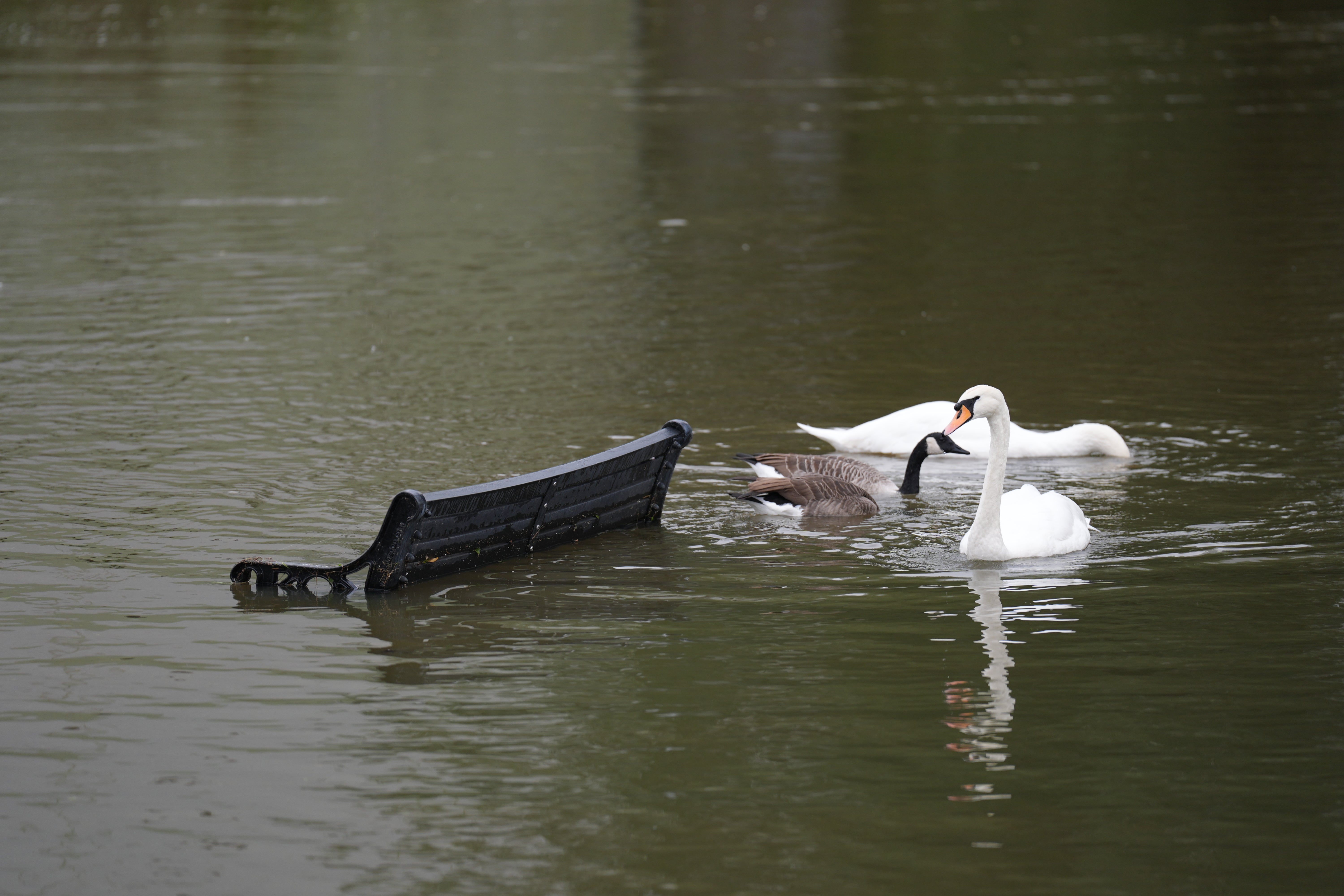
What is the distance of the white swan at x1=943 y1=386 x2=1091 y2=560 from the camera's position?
11.6m

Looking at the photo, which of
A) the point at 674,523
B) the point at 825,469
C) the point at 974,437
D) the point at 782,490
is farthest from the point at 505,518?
the point at 974,437

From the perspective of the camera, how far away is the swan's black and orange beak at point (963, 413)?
11961mm

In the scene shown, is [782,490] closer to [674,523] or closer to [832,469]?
[832,469]

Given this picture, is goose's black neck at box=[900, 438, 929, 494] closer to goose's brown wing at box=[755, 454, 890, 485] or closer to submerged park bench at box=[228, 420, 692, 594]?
goose's brown wing at box=[755, 454, 890, 485]

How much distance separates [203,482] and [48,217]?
54.9 feet

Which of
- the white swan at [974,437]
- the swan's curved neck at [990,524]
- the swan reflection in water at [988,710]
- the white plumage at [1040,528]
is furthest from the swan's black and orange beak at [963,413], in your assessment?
the white swan at [974,437]

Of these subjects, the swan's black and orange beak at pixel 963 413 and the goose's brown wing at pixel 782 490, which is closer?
the swan's black and orange beak at pixel 963 413

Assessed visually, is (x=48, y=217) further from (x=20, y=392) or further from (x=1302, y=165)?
(x=1302, y=165)

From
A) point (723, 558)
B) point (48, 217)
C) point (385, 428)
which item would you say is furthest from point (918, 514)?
point (48, 217)

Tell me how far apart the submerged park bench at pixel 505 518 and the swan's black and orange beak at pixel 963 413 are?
195cm

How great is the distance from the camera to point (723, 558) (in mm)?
11906

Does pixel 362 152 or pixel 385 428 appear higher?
pixel 362 152

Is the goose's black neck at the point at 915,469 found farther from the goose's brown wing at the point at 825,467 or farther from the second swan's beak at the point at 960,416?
the second swan's beak at the point at 960,416

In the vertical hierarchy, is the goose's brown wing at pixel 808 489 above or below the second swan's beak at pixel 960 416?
below
